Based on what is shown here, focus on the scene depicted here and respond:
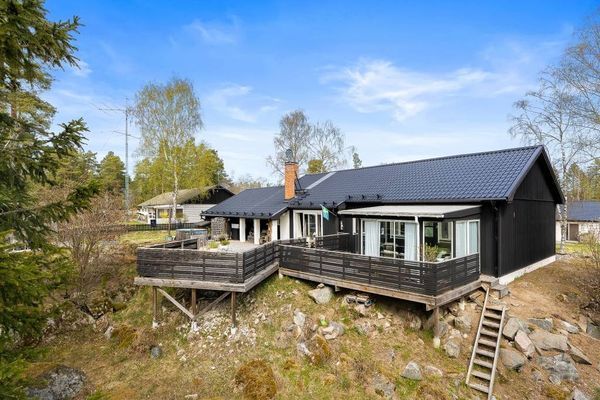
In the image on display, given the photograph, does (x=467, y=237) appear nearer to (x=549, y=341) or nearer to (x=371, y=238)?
(x=371, y=238)

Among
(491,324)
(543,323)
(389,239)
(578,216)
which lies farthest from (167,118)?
(578,216)

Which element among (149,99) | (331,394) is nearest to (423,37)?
(331,394)

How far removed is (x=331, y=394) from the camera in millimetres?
8680

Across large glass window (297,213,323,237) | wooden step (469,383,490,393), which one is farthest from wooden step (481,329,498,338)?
large glass window (297,213,323,237)

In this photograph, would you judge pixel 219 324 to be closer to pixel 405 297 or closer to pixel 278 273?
pixel 278 273

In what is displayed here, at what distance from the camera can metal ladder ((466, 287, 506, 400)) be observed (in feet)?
28.8

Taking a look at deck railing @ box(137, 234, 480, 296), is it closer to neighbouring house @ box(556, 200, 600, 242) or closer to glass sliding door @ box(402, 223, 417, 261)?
glass sliding door @ box(402, 223, 417, 261)

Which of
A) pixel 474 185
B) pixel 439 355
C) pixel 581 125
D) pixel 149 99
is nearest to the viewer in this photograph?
pixel 439 355

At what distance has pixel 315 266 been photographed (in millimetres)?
12781

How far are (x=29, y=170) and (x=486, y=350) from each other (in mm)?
12308

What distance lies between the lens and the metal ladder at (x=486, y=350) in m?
8.77

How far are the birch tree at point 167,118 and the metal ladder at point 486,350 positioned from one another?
74.0 ft

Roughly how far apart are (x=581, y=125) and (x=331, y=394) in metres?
17.2

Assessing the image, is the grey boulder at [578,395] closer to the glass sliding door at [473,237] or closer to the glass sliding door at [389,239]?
the glass sliding door at [473,237]
